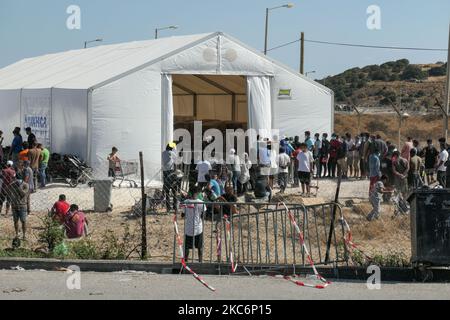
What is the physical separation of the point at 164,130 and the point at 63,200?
10459mm

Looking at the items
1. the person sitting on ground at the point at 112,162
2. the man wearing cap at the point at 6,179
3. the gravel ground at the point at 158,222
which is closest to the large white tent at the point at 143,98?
the person sitting on ground at the point at 112,162

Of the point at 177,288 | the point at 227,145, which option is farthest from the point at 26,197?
the point at 227,145

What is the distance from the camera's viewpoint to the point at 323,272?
1287cm

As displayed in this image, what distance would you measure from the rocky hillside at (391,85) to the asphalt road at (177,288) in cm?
6199

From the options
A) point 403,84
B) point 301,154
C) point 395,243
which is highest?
point 403,84

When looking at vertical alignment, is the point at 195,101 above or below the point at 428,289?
above

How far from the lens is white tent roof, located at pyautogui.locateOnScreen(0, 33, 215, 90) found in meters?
28.5

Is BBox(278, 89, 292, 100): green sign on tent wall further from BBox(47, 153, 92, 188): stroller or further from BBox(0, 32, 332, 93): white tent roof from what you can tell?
BBox(47, 153, 92, 188): stroller

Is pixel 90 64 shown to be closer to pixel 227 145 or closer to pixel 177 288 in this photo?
pixel 227 145
